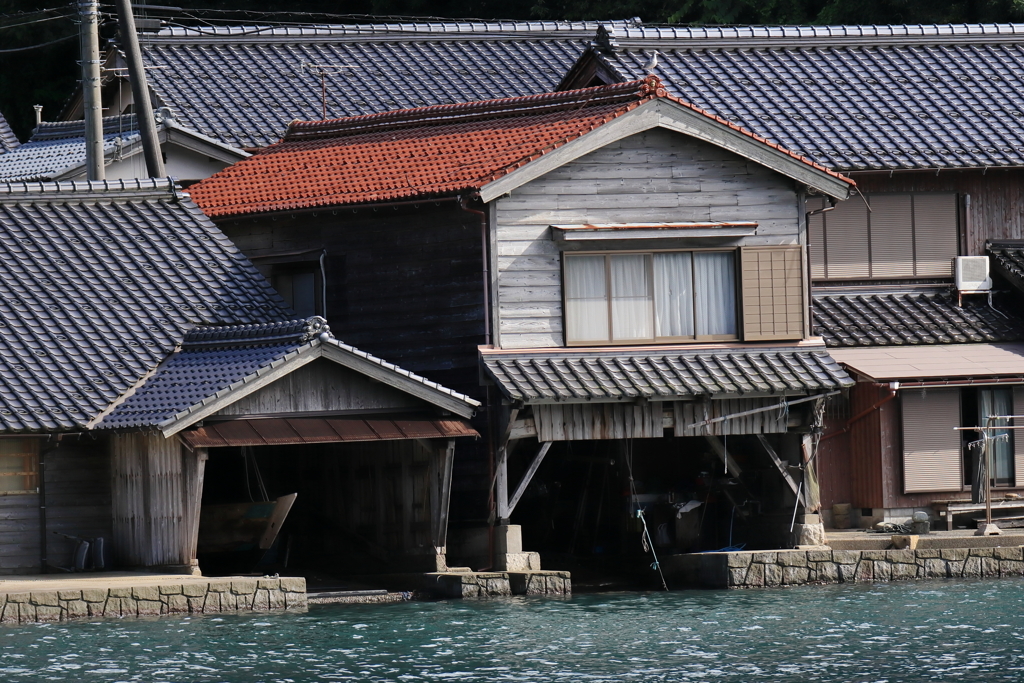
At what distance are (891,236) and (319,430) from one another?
1116 cm

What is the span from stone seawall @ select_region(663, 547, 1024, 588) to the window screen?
20.0 feet

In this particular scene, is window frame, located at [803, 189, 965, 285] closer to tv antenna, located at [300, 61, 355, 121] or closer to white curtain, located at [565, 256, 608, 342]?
white curtain, located at [565, 256, 608, 342]

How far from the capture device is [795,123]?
95.5ft

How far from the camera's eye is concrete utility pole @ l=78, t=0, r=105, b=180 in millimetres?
29391

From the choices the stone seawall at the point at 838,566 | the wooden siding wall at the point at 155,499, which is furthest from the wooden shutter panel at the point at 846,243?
the wooden siding wall at the point at 155,499

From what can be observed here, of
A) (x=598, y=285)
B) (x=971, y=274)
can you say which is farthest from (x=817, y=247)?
(x=598, y=285)

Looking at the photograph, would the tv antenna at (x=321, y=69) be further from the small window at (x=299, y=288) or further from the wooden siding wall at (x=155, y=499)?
the wooden siding wall at (x=155, y=499)

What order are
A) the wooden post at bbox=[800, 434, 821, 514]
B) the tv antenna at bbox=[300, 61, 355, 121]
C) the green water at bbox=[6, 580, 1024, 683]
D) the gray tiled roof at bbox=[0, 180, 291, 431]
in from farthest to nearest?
the tv antenna at bbox=[300, 61, 355, 121], the wooden post at bbox=[800, 434, 821, 514], the gray tiled roof at bbox=[0, 180, 291, 431], the green water at bbox=[6, 580, 1024, 683]

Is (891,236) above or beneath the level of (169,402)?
above

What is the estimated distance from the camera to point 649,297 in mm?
24594

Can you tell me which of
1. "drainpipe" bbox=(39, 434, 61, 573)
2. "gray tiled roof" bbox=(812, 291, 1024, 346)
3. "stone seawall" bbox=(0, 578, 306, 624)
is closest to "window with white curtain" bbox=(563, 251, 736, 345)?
"gray tiled roof" bbox=(812, 291, 1024, 346)

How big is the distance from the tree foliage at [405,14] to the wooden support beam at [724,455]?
18.0 m

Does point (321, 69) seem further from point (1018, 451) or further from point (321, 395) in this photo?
point (1018, 451)

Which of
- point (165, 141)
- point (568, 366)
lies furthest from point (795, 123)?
point (165, 141)
